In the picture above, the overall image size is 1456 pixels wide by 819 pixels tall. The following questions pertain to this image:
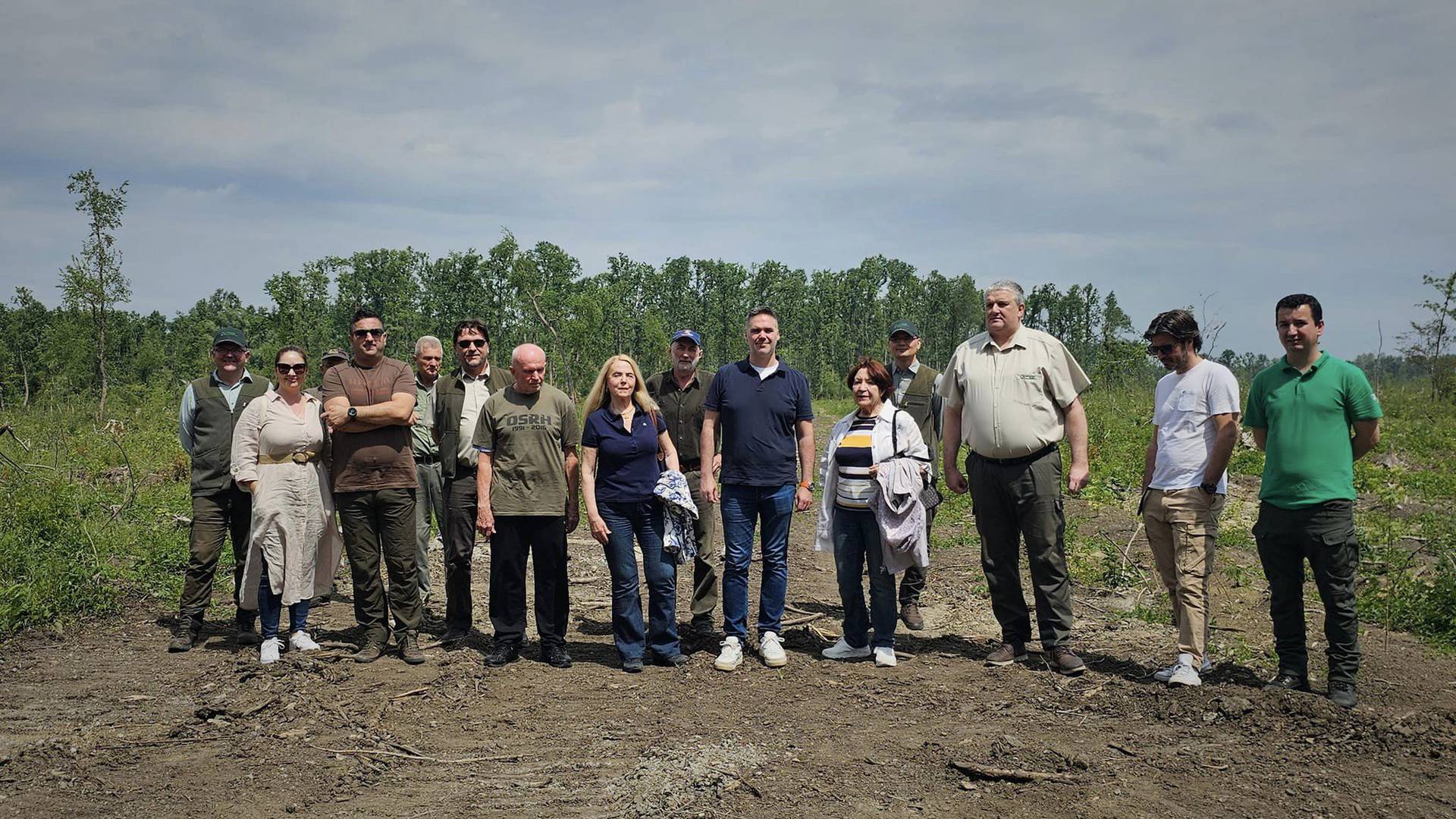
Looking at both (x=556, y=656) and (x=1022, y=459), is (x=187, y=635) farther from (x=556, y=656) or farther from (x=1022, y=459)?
(x=1022, y=459)

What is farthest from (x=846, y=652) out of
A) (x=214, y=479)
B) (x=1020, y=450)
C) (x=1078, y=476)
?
(x=214, y=479)

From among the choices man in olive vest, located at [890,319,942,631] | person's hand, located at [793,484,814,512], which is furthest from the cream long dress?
man in olive vest, located at [890,319,942,631]

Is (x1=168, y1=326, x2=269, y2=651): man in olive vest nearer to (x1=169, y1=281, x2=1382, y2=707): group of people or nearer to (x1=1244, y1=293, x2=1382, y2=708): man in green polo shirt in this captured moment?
(x1=169, y1=281, x2=1382, y2=707): group of people

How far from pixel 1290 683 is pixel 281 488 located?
5.87 meters

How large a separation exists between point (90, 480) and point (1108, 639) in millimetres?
10681

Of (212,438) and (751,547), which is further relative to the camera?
(212,438)

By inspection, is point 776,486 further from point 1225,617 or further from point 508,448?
point 1225,617

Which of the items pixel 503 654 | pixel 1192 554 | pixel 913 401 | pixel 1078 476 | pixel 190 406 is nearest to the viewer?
pixel 1192 554

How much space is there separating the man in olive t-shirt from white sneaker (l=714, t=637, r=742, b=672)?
1887mm

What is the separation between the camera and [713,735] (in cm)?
441

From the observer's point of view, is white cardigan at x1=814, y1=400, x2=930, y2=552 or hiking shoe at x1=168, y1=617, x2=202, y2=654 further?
hiking shoe at x1=168, y1=617, x2=202, y2=654

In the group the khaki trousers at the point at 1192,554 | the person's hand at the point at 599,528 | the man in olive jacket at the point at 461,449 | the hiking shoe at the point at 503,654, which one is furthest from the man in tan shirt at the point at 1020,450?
the man in olive jacket at the point at 461,449

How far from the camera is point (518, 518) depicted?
5.55m

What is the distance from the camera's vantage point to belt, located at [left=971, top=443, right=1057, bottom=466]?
529 centimetres
